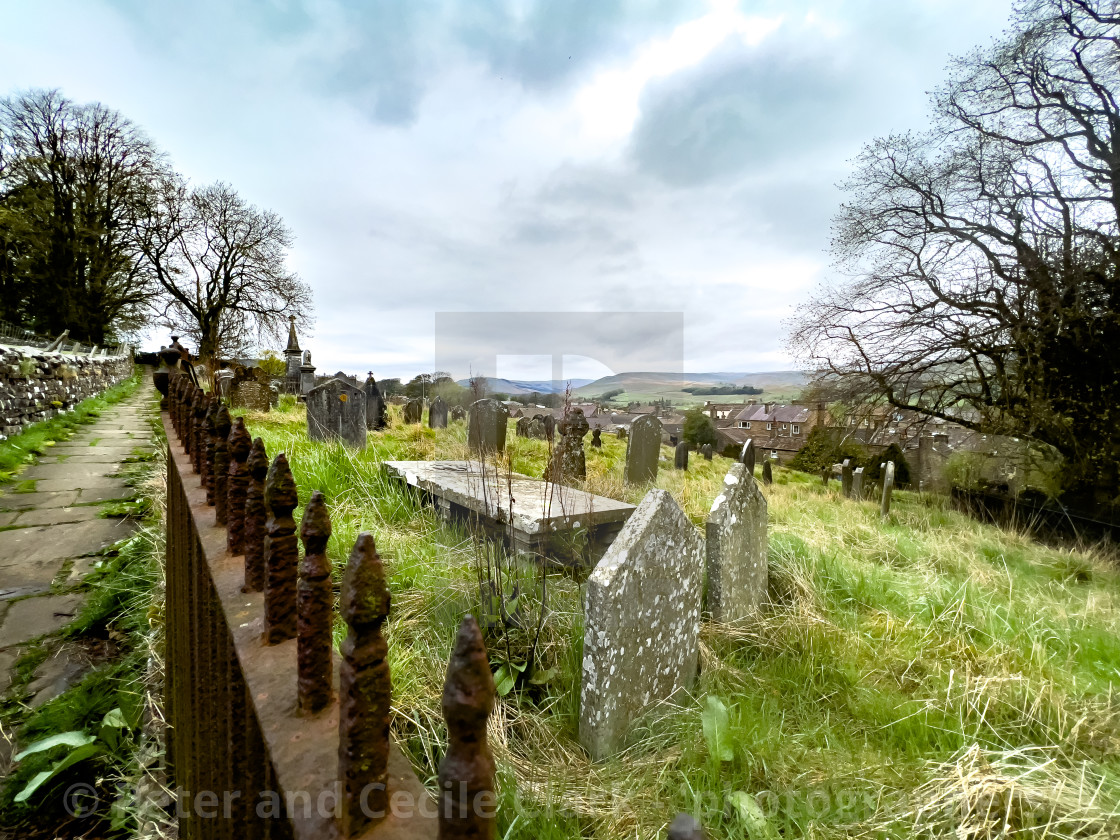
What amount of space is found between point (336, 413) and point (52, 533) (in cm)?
393

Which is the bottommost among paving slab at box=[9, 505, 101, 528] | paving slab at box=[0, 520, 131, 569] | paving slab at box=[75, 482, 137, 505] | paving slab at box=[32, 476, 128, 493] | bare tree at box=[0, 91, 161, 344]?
paving slab at box=[0, 520, 131, 569]

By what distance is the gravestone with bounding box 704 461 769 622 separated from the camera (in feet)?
10.5

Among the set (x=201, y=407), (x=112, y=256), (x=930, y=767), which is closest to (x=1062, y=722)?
(x=930, y=767)

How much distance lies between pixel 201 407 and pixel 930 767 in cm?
318

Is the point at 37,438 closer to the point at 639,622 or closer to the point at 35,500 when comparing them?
the point at 35,500

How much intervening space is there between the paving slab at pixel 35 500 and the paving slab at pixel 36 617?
7.39ft

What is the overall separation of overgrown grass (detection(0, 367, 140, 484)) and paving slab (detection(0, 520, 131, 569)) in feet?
6.74

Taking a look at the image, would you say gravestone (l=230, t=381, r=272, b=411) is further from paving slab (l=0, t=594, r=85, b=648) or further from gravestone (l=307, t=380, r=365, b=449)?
paving slab (l=0, t=594, r=85, b=648)

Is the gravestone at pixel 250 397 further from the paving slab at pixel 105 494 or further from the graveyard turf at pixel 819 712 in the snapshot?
the graveyard turf at pixel 819 712

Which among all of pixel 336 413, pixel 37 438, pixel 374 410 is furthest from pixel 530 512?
pixel 374 410

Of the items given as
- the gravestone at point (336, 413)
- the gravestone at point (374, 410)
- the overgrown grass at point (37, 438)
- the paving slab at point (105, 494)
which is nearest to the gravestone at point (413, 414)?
the gravestone at point (374, 410)

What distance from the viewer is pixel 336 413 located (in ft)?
24.4

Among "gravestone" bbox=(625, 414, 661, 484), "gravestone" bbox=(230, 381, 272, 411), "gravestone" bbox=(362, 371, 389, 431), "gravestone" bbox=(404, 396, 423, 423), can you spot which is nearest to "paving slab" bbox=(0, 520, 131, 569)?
"gravestone" bbox=(625, 414, 661, 484)

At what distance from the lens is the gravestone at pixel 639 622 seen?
229cm
